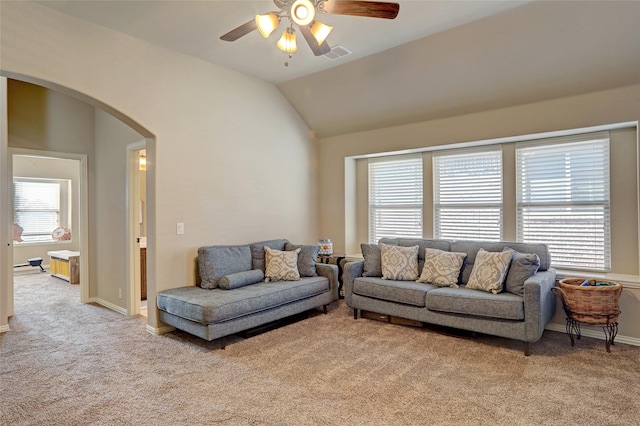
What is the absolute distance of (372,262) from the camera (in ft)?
15.2

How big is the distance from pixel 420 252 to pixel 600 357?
1997mm

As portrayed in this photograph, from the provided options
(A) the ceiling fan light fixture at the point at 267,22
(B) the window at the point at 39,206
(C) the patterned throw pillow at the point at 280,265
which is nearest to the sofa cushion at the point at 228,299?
(C) the patterned throw pillow at the point at 280,265

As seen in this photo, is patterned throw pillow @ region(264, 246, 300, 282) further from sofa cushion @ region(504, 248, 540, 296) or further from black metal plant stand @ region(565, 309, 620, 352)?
black metal plant stand @ region(565, 309, 620, 352)

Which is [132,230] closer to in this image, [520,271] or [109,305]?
[109,305]

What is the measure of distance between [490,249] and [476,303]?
35.3 inches

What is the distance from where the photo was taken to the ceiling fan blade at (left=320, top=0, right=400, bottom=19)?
7.94 ft

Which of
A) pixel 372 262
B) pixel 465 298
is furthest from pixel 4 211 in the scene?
pixel 465 298

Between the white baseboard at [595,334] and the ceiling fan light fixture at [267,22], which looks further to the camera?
the white baseboard at [595,334]

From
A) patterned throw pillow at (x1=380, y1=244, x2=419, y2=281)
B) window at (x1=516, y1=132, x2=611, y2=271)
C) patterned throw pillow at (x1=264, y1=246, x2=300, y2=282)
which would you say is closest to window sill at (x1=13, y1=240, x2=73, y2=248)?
patterned throw pillow at (x1=264, y1=246, x2=300, y2=282)

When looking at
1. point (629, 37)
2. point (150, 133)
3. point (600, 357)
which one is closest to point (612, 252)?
point (600, 357)

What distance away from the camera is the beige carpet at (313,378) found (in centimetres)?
237

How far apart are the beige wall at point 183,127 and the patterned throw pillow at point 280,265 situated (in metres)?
0.54

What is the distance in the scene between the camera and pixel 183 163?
4.20m

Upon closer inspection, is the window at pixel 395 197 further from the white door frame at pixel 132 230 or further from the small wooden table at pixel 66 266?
the small wooden table at pixel 66 266
